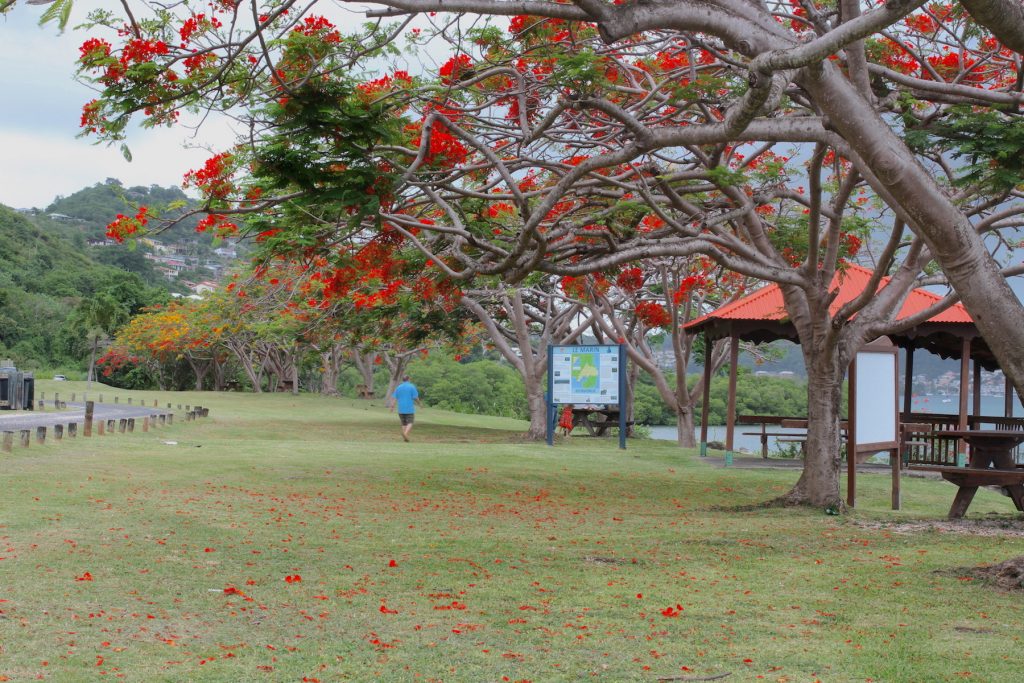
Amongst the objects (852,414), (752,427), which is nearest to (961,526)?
(852,414)

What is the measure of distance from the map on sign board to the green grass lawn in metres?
8.65

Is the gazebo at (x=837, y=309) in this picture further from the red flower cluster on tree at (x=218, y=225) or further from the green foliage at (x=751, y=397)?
the green foliage at (x=751, y=397)

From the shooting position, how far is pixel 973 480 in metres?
10.5

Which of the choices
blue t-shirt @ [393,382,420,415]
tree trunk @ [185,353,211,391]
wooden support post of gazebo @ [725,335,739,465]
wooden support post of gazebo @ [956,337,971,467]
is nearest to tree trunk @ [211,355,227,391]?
tree trunk @ [185,353,211,391]

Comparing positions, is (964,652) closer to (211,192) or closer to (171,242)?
(211,192)

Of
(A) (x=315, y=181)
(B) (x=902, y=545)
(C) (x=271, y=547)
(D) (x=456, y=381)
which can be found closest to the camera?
(C) (x=271, y=547)

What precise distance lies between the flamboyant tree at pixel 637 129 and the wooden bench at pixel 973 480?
1380mm

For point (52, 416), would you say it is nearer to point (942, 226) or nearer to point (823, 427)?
point (823, 427)

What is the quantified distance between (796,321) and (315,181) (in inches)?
226

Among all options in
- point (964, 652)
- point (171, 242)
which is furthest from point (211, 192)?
point (171, 242)

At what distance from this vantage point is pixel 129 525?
28.7 ft

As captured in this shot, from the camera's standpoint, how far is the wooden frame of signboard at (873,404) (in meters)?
11.7

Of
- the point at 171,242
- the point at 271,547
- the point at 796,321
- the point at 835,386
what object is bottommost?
the point at 271,547

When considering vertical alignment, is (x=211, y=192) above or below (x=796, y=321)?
above
